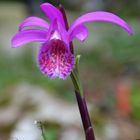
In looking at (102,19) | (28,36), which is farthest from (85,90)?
(102,19)

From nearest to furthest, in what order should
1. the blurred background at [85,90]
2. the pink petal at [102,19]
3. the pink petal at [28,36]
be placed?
the pink petal at [102,19] < the pink petal at [28,36] < the blurred background at [85,90]

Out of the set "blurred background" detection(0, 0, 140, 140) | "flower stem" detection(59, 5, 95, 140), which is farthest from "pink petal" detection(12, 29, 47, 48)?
"blurred background" detection(0, 0, 140, 140)

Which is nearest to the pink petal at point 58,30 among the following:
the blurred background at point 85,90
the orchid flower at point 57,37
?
the orchid flower at point 57,37

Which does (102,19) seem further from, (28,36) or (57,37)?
(28,36)

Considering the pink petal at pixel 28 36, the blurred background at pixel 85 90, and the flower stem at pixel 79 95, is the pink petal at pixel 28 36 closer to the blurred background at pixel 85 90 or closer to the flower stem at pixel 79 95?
the flower stem at pixel 79 95

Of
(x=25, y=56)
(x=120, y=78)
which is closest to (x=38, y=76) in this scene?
(x=120, y=78)

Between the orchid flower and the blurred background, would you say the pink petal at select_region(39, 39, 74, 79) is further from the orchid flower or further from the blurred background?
the blurred background

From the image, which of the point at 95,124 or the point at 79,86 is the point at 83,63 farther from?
the point at 79,86
